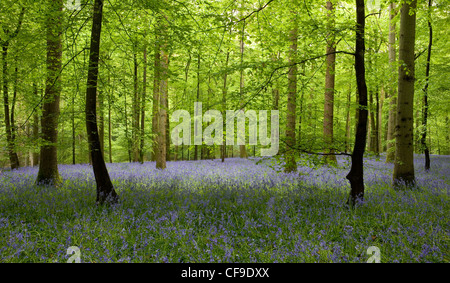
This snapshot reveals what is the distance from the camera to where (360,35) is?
4574 mm

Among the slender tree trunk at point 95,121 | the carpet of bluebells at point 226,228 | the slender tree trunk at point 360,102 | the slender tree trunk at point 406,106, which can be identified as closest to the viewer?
the carpet of bluebells at point 226,228

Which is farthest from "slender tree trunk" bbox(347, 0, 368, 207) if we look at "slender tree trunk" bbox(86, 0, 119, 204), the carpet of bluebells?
"slender tree trunk" bbox(86, 0, 119, 204)

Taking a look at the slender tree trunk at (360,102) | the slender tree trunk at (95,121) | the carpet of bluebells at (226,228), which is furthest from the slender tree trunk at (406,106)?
the slender tree trunk at (95,121)

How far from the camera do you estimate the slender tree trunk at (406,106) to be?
263 inches

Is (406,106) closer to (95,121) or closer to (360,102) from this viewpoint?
(360,102)

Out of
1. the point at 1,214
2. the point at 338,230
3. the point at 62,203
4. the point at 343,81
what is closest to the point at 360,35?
the point at 338,230

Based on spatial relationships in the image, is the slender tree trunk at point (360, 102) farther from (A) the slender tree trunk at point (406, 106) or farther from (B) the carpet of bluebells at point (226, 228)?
(A) the slender tree trunk at point (406, 106)

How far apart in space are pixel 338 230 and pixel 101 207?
16.0 feet

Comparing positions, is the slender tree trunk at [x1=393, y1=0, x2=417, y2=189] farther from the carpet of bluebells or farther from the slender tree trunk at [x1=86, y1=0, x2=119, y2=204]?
the slender tree trunk at [x1=86, y1=0, x2=119, y2=204]

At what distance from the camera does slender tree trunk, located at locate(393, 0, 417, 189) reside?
6676 mm

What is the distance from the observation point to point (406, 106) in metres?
6.70

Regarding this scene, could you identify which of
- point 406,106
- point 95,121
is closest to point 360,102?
point 406,106
